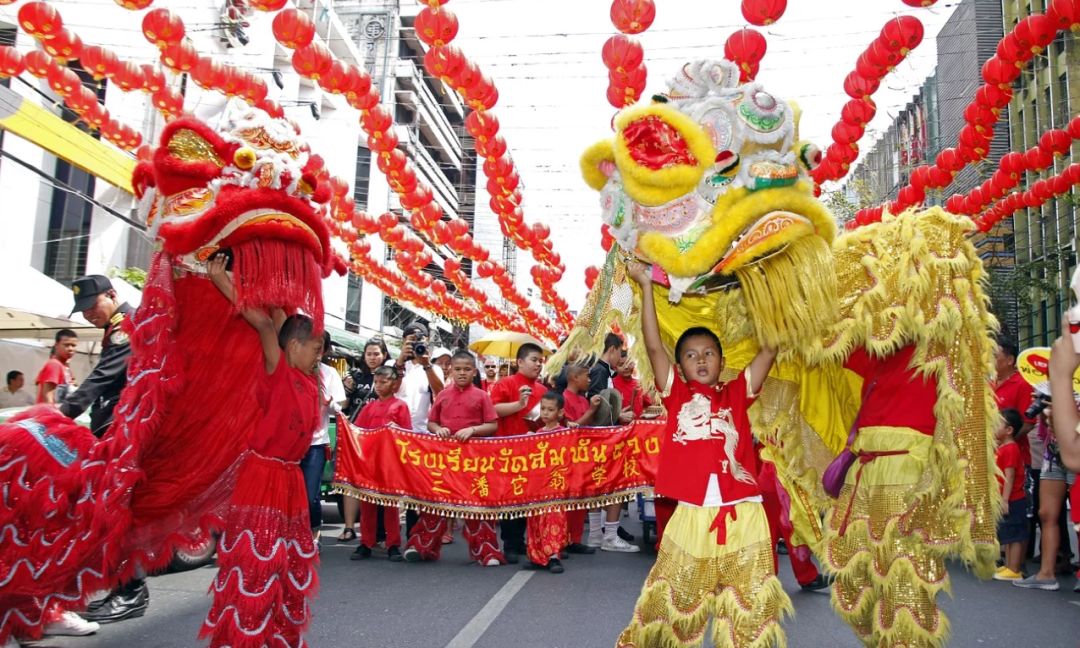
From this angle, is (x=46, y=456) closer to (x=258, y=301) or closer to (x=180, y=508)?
(x=180, y=508)

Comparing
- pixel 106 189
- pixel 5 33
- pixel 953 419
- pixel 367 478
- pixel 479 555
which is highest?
pixel 5 33

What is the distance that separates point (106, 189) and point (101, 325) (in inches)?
459

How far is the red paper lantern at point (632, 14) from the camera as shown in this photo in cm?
695

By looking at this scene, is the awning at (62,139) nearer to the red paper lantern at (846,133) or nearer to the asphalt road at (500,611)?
the asphalt road at (500,611)

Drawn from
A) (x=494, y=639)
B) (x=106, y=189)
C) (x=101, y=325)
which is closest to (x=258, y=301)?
(x=101, y=325)

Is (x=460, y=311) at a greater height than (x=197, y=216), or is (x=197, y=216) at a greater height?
(x=460, y=311)

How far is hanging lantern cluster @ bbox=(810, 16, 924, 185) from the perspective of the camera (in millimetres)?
7047

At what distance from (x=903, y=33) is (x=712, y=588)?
5.92 meters

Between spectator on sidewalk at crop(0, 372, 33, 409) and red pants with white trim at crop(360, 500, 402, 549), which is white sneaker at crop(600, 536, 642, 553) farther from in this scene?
spectator on sidewalk at crop(0, 372, 33, 409)

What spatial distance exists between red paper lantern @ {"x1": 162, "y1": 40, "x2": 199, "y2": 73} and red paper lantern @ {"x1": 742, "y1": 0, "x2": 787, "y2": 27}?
17.6 ft

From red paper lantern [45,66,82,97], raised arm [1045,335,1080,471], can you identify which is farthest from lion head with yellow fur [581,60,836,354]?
red paper lantern [45,66,82,97]

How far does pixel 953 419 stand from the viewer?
3.34m

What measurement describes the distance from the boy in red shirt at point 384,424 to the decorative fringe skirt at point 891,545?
389cm

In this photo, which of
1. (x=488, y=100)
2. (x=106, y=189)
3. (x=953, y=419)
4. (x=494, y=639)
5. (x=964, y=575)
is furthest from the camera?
(x=106, y=189)
